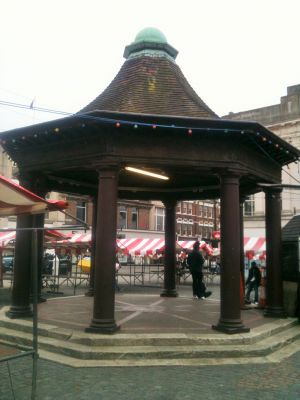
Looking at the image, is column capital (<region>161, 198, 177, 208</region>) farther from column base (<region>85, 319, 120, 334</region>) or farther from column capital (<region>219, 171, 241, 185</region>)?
column base (<region>85, 319, 120, 334</region>)

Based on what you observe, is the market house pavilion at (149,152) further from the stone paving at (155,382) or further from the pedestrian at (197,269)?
the pedestrian at (197,269)

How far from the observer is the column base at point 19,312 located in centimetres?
960

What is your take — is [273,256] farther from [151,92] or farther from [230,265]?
[151,92]

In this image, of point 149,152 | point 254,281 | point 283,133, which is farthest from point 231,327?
point 283,133

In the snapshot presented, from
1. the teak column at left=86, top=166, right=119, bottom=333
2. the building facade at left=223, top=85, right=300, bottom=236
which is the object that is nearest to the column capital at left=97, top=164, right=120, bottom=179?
the teak column at left=86, top=166, right=119, bottom=333

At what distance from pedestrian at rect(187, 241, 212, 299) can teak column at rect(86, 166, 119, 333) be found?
19.8 ft

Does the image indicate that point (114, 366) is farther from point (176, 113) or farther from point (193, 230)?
point (193, 230)

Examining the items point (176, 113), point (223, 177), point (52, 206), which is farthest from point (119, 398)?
point (176, 113)

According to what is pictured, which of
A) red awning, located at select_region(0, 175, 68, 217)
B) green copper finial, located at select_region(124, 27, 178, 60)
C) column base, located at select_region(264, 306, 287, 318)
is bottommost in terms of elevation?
column base, located at select_region(264, 306, 287, 318)

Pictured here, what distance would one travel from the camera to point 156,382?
246 inches

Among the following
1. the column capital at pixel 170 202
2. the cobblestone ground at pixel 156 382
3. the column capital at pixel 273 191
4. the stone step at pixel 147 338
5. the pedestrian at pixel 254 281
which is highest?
the column capital at pixel 170 202

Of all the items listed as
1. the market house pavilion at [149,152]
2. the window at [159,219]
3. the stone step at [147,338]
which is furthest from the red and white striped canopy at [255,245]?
the window at [159,219]

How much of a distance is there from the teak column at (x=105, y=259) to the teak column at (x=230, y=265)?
2.25 meters

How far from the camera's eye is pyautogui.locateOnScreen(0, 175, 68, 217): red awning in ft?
16.2
